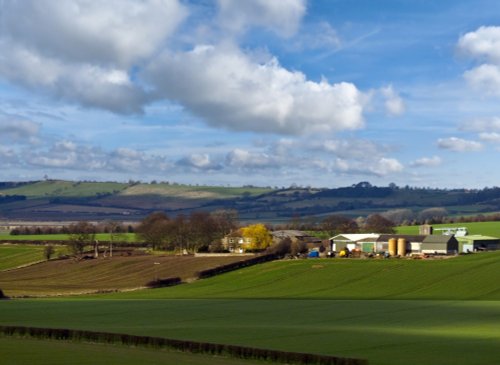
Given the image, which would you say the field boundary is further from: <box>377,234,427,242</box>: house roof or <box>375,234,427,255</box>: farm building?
<box>377,234,427,242</box>: house roof

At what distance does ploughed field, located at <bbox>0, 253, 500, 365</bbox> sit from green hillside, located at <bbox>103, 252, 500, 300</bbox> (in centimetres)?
13

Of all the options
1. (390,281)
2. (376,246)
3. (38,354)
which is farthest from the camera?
(376,246)

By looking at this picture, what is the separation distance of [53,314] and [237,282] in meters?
46.4

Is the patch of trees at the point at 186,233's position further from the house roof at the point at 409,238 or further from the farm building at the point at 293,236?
the house roof at the point at 409,238

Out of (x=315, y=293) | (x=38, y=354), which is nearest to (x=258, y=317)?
(x=38, y=354)

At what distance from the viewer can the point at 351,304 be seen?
68062mm

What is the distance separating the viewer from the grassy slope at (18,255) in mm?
149538

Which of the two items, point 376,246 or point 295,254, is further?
point 376,246

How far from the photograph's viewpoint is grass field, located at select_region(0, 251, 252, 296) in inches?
4067

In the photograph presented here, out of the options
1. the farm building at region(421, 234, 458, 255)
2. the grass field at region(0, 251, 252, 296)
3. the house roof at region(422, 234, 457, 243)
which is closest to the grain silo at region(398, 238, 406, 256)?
the farm building at region(421, 234, 458, 255)

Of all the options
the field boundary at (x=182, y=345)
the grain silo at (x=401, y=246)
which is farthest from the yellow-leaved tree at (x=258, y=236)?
the field boundary at (x=182, y=345)

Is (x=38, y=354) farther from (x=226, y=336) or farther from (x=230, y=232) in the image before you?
(x=230, y=232)

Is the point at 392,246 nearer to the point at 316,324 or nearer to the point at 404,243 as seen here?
the point at 404,243

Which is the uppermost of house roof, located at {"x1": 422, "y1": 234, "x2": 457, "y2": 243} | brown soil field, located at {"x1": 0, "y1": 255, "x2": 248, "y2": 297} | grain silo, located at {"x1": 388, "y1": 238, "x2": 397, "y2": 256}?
house roof, located at {"x1": 422, "y1": 234, "x2": 457, "y2": 243}
